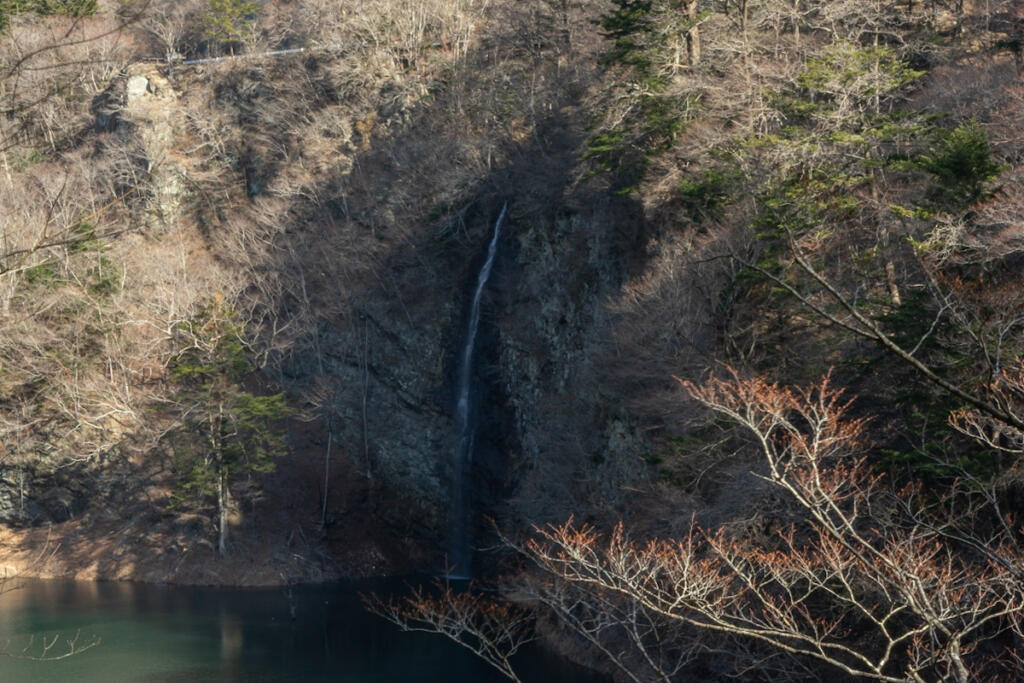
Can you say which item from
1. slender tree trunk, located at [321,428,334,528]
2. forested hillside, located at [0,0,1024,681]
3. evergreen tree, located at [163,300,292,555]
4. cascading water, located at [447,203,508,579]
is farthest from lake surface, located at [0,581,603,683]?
evergreen tree, located at [163,300,292,555]

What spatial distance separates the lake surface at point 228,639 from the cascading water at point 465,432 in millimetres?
2720

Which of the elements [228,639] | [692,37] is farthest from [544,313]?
[228,639]

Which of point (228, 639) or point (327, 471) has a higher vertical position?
point (327, 471)

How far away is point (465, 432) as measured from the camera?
3594cm

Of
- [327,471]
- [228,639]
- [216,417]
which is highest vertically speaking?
[216,417]

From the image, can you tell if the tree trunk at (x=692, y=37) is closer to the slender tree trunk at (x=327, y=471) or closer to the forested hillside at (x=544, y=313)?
the forested hillside at (x=544, y=313)

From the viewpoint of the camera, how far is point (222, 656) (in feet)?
85.4

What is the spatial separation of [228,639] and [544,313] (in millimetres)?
14648

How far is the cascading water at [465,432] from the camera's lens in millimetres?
35094

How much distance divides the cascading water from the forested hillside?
0.35 m

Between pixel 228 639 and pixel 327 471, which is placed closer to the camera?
pixel 228 639

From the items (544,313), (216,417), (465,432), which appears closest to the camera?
(544,313)

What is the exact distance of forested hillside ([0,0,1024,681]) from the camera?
14.4m

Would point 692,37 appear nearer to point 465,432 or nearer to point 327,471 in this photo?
point 465,432
